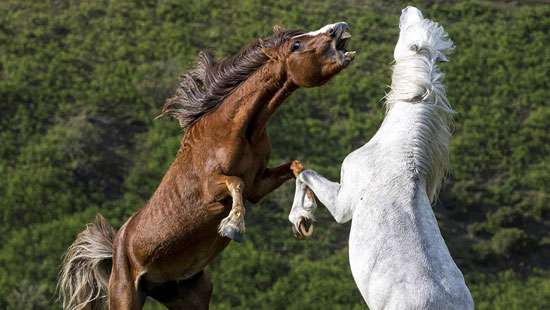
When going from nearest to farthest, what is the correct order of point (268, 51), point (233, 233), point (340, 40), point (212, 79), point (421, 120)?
point (421, 120) → point (340, 40) → point (233, 233) → point (268, 51) → point (212, 79)

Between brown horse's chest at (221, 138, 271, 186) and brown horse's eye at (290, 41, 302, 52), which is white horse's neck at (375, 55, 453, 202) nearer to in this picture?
brown horse's eye at (290, 41, 302, 52)

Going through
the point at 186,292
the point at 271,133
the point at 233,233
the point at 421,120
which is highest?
the point at 421,120

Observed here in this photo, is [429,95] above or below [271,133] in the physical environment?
above

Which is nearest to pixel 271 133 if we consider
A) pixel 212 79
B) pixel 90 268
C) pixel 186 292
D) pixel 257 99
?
pixel 90 268

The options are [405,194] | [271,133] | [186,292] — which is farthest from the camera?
[271,133]

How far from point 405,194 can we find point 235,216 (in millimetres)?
1564

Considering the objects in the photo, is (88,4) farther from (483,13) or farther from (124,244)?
(124,244)

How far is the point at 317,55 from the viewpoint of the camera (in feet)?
21.5

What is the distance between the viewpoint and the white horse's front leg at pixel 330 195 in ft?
19.1

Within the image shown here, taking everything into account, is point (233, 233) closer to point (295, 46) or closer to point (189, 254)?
point (189, 254)

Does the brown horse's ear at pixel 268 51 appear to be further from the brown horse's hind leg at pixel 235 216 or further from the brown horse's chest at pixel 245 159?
the brown horse's hind leg at pixel 235 216

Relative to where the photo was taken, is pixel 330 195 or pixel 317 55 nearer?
pixel 330 195

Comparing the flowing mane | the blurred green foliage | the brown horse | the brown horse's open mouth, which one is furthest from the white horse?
the blurred green foliage

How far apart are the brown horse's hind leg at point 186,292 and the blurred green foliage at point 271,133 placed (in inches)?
272
